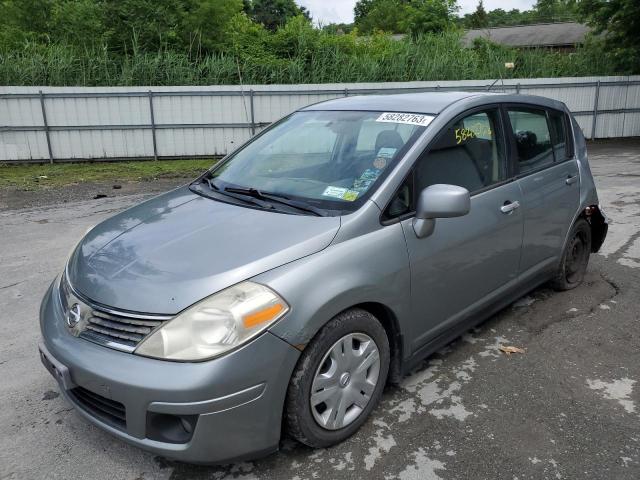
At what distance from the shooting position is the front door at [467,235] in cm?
302

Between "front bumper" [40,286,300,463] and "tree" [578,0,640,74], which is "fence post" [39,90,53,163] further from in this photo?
"tree" [578,0,640,74]

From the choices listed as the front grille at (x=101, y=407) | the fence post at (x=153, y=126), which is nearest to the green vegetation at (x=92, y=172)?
the fence post at (x=153, y=126)

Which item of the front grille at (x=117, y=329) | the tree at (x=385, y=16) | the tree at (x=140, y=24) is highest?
the tree at (x=385, y=16)

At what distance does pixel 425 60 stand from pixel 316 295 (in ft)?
48.5

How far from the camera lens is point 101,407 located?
2396 mm

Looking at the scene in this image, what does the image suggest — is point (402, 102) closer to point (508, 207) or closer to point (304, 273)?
point (508, 207)

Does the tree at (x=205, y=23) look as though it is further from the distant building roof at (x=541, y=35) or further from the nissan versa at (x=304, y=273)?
the distant building roof at (x=541, y=35)

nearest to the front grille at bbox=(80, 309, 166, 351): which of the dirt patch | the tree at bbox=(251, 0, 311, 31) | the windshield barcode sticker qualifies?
the windshield barcode sticker

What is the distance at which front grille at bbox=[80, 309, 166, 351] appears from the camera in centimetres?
229

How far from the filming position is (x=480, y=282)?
3.43m

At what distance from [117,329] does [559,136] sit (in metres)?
3.64

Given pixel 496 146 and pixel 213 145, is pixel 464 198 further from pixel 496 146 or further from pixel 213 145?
pixel 213 145

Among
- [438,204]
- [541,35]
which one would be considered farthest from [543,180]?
[541,35]

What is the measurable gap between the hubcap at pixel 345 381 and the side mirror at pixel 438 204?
26.9 inches
